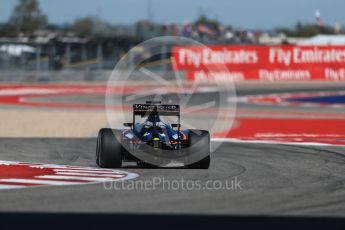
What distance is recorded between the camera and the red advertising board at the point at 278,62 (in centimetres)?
4950

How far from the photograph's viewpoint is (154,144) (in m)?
12.4

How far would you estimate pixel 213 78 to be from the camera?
2018 inches

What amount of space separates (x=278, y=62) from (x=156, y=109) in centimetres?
3809

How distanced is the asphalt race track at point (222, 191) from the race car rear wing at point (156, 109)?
0.86 metres

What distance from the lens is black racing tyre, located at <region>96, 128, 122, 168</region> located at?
41.2ft

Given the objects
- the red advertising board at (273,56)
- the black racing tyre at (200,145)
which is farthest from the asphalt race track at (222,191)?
the red advertising board at (273,56)

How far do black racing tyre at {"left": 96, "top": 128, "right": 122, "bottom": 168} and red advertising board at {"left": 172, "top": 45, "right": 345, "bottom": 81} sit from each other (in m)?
35.8

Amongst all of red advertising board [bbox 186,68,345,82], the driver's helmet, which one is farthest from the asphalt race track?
red advertising board [bbox 186,68,345,82]

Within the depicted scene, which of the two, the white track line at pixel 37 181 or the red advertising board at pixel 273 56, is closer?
the white track line at pixel 37 181

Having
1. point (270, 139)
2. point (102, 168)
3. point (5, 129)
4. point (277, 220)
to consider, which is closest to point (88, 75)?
point (5, 129)

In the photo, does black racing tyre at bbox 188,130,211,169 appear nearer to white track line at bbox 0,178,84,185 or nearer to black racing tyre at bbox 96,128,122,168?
black racing tyre at bbox 96,128,122,168

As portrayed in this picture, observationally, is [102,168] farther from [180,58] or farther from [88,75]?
[88,75]

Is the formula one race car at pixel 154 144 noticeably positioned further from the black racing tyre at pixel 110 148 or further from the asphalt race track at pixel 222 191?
the asphalt race track at pixel 222 191
